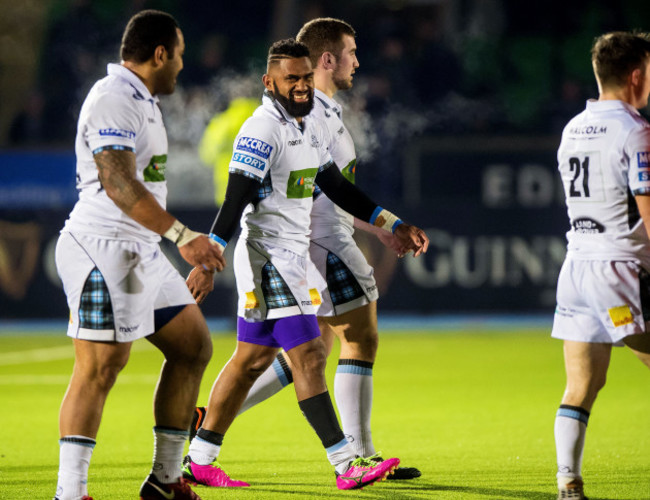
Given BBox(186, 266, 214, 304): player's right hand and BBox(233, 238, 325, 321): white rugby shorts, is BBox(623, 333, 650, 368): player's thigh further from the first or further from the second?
BBox(186, 266, 214, 304): player's right hand

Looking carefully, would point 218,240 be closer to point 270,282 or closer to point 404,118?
point 270,282

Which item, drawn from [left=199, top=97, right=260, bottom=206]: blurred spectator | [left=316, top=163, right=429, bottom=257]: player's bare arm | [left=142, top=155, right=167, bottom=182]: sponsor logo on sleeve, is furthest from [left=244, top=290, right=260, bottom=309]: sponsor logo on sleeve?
[left=199, top=97, right=260, bottom=206]: blurred spectator

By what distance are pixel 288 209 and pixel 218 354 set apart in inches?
294

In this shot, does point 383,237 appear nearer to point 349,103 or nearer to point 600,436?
point 600,436

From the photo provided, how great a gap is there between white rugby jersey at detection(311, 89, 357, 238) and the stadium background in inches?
359

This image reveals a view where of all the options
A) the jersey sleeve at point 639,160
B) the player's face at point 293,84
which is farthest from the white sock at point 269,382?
the jersey sleeve at point 639,160

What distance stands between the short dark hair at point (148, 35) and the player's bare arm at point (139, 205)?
0.51m

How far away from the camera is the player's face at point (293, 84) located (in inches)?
223

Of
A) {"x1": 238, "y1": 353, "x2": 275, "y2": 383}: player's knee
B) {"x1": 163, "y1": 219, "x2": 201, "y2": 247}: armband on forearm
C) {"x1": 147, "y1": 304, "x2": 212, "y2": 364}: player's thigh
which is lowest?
{"x1": 238, "y1": 353, "x2": 275, "y2": 383}: player's knee

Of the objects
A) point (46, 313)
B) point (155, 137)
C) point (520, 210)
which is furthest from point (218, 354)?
point (155, 137)

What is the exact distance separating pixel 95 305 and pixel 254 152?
1196mm

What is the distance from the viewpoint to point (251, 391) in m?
6.28

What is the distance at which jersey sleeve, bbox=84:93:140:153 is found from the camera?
15.1 feet

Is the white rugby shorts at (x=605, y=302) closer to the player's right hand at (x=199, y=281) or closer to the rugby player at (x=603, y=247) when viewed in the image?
the rugby player at (x=603, y=247)
